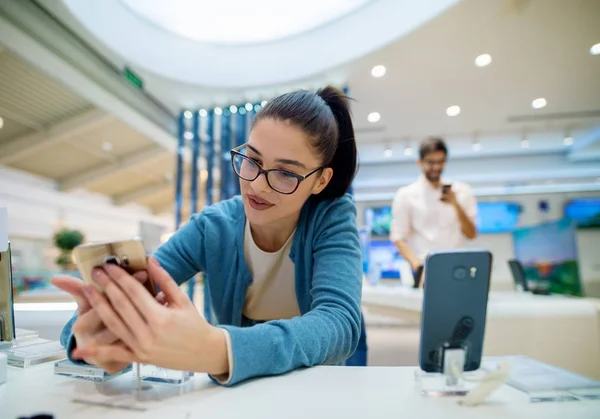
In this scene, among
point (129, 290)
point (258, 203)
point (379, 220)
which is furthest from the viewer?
point (379, 220)

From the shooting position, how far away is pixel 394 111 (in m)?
5.24

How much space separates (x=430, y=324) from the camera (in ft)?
1.94

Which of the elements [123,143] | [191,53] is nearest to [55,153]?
[123,143]

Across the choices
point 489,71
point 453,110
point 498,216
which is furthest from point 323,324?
point 498,216

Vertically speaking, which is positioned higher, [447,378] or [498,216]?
[498,216]

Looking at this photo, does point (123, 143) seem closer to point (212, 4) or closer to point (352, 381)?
point (212, 4)

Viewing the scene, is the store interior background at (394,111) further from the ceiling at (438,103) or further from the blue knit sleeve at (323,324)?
the blue knit sleeve at (323,324)

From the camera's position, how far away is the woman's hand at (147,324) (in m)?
0.48

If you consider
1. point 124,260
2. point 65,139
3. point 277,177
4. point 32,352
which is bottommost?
point 32,352

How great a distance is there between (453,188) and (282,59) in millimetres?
3022

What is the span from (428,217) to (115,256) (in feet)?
7.44

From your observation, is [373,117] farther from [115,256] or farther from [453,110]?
[115,256]

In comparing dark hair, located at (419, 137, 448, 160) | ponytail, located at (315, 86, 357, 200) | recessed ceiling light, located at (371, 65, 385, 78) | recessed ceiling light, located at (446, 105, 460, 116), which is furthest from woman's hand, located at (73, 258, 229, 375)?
recessed ceiling light, located at (446, 105, 460, 116)

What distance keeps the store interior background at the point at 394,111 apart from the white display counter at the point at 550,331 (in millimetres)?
256
